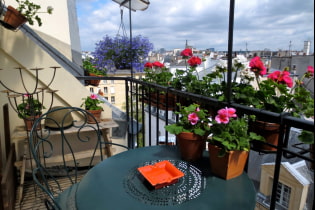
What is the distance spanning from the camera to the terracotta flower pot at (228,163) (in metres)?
0.92

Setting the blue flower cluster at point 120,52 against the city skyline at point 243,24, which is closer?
the city skyline at point 243,24

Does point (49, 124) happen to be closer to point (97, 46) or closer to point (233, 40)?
point (233, 40)

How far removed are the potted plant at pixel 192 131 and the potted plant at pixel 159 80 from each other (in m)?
0.70

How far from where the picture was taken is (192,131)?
1084 millimetres

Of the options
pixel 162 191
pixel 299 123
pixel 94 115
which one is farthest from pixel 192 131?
pixel 94 115

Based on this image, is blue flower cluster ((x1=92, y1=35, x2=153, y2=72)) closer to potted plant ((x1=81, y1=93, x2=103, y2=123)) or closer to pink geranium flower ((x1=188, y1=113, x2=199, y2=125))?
potted plant ((x1=81, y1=93, x2=103, y2=123))

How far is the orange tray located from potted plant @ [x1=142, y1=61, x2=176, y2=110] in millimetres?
836

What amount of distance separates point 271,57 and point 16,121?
2.84m

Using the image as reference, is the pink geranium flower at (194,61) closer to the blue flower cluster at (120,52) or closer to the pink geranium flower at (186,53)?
the pink geranium flower at (186,53)

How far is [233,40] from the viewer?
1098 mm

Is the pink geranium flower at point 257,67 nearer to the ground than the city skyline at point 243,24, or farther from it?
nearer to the ground

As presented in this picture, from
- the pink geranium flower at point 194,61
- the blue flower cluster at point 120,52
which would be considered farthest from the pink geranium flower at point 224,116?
the blue flower cluster at point 120,52

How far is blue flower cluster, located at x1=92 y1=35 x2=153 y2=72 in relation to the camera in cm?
406

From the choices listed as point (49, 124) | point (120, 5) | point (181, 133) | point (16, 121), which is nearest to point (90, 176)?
point (181, 133)
